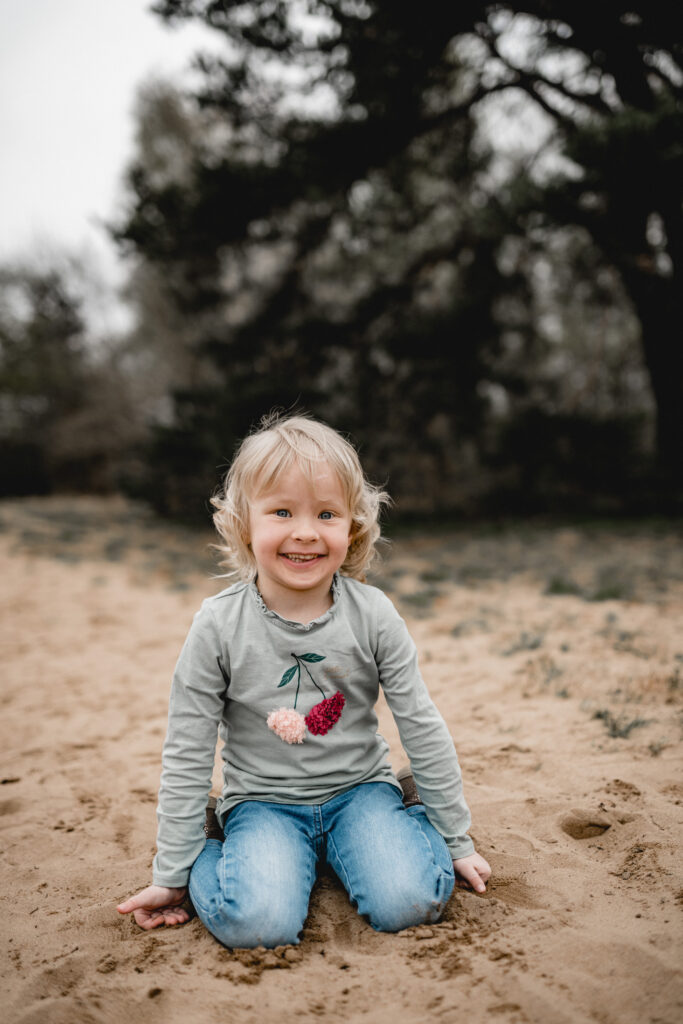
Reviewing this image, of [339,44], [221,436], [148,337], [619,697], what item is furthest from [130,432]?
[619,697]

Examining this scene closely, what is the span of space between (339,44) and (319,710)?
797cm

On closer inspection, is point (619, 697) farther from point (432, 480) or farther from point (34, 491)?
point (34, 491)

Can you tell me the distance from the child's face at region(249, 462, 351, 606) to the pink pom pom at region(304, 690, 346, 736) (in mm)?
317

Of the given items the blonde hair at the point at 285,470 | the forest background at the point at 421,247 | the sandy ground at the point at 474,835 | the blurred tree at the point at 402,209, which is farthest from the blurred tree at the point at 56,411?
the blonde hair at the point at 285,470

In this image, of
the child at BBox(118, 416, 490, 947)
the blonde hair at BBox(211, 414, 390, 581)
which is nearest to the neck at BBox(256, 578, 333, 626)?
the child at BBox(118, 416, 490, 947)

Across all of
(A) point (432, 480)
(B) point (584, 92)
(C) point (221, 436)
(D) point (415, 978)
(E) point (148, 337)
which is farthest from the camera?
(E) point (148, 337)

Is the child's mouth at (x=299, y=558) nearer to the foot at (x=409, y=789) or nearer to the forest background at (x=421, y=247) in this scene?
the foot at (x=409, y=789)

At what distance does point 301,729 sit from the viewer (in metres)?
1.85

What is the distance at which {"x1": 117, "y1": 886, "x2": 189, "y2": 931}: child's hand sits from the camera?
5.77 ft

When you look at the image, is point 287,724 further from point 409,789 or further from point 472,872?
point 472,872

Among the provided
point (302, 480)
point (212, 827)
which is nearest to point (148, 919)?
point (212, 827)

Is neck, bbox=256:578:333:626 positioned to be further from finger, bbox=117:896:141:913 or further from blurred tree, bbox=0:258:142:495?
blurred tree, bbox=0:258:142:495

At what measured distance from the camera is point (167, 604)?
5723 millimetres

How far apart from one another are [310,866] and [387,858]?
0.22m
